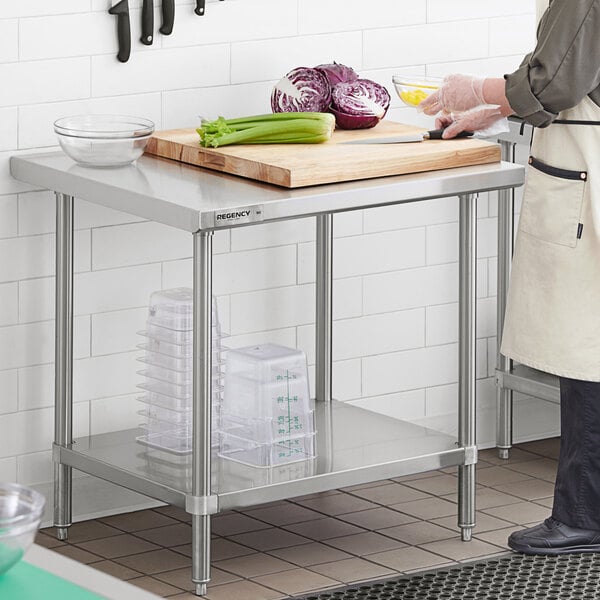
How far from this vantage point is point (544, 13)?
379cm

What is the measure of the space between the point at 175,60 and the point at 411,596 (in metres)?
1.56

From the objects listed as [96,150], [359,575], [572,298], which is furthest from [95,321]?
[572,298]

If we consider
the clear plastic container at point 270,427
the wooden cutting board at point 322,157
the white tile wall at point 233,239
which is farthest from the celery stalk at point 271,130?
the clear plastic container at point 270,427

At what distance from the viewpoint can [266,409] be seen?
4035 millimetres

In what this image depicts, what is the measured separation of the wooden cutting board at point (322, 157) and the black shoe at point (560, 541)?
99 cm

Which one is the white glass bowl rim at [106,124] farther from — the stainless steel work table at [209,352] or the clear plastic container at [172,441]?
the clear plastic container at [172,441]

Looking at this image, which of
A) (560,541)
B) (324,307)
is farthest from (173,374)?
(560,541)

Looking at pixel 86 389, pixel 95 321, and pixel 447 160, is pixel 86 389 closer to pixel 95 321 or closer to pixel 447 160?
pixel 95 321

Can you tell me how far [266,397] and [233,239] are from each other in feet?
1.98

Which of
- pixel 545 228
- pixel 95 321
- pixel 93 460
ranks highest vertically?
pixel 545 228

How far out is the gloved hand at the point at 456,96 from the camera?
397cm

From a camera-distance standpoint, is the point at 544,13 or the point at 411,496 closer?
the point at 544,13

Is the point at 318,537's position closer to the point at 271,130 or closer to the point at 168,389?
the point at 168,389

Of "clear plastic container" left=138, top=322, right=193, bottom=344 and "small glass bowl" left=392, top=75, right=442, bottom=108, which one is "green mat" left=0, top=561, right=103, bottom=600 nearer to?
"clear plastic container" left=138, top=322, right=193, bottom=344
